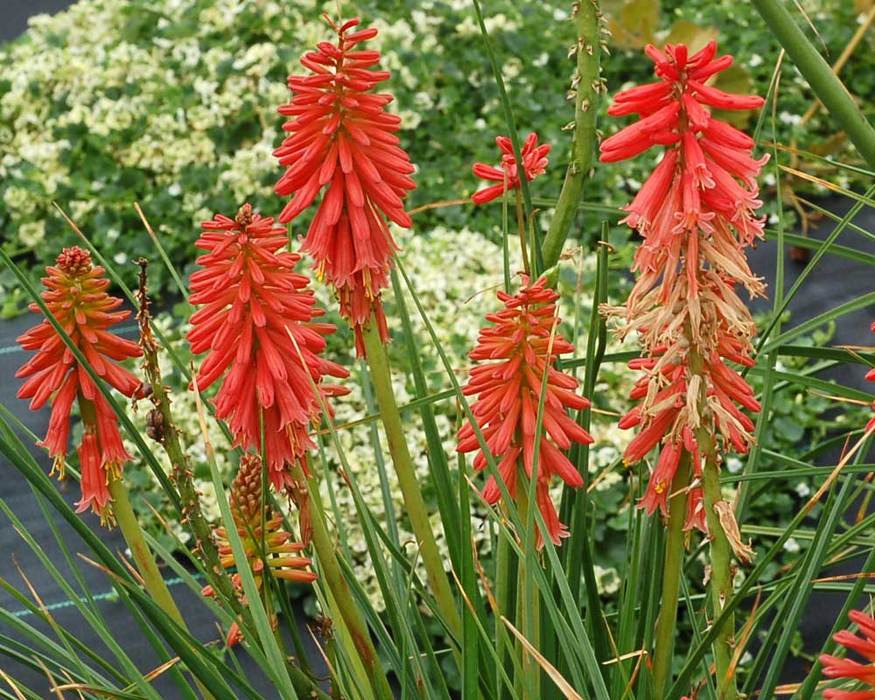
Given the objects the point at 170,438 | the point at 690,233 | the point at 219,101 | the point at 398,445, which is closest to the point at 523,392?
the point at 398,445

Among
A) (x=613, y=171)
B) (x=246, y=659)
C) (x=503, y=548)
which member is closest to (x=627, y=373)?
(x=613, y=171)

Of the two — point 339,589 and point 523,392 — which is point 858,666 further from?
point 339,589

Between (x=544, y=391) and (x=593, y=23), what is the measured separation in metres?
0.48

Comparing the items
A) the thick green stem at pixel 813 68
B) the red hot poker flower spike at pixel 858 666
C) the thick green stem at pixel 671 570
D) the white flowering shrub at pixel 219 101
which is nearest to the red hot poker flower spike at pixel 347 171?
the thick green stem at pixel 671 570

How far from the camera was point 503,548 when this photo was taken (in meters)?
1.92

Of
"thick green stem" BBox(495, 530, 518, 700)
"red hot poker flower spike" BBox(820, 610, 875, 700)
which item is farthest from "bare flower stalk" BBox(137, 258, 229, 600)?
"red hot poker flower spike" BBox(820, 610, 875, 700)

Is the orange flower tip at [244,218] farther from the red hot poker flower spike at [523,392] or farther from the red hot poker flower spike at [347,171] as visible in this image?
the red hot poker flower spike at [523,392]

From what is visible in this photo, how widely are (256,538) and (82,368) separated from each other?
36 cm

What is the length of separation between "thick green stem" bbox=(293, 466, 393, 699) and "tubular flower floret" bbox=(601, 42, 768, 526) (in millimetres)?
478

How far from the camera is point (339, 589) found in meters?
1.80

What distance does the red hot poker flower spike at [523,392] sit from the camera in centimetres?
164

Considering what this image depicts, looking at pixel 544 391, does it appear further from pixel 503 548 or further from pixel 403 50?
pixel 403 50

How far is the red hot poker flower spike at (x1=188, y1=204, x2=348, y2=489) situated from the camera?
171 cm

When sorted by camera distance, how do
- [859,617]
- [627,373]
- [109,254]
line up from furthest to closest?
[109,254] < [627,373] < [859,617]
